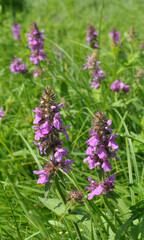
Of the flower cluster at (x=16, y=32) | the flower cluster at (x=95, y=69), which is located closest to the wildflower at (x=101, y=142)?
the flower cluster at (x=95, y=69)

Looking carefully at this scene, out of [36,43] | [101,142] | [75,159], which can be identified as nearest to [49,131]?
[101,142]

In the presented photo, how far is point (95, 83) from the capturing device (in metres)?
3.06

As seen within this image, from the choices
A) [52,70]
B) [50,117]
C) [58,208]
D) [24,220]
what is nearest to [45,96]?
[50,117]

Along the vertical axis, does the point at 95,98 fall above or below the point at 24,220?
above

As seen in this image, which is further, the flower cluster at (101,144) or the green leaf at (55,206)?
the green leaf at (55,206)

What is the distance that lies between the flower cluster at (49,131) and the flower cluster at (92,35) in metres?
2.31

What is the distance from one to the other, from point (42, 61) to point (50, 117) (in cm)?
227

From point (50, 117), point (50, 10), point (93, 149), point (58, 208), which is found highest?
point (50, 10)

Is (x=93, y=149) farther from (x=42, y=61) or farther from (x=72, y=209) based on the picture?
(x=42, y=61)

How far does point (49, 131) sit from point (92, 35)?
8.11 ft

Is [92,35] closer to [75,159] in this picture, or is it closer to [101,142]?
[75,159]

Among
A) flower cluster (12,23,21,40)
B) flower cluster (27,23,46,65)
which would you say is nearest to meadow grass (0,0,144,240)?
flower cluster (27,23,46,65)

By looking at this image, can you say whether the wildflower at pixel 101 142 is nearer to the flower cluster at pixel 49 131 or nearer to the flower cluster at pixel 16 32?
Result: the flower cluster at pixel 49 131

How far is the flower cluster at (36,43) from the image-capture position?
3.33 metres
